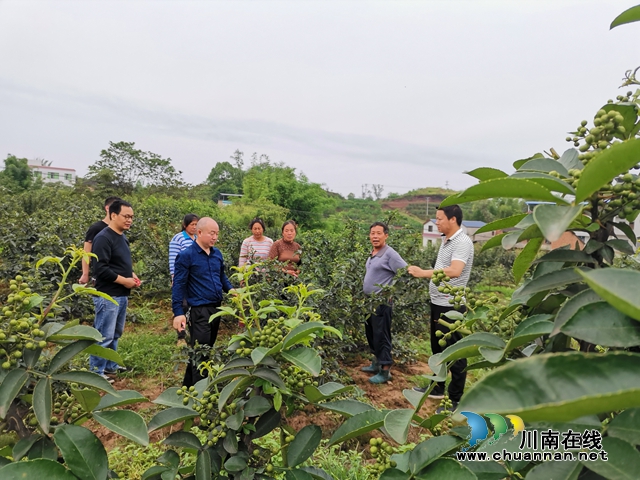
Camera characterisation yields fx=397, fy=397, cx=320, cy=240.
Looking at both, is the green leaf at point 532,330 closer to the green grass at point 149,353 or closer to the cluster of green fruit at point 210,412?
the cluster of green fruit at point 210,412

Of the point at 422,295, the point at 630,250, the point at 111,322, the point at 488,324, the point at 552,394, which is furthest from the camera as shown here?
the point at 422,295

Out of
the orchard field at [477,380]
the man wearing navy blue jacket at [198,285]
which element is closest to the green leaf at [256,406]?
the orchard field at [477,380]

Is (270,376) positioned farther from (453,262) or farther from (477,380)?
(453,262)

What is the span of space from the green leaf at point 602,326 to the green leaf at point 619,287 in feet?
0.23

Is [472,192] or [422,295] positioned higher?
[472,192]

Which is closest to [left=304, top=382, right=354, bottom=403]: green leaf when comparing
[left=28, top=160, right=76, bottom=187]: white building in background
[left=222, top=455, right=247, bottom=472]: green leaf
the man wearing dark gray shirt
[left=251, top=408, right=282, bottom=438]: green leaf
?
[left=251, top=408, right=282, bottom=438]: green leaf

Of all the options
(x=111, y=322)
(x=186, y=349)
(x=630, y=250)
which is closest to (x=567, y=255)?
(x=630, y=250)

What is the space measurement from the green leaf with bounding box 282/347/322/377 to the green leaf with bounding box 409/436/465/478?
0.86 ft

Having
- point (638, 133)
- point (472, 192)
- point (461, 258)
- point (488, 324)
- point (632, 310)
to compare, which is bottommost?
point (461, 258)

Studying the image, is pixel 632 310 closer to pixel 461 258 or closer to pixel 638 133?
pixel 638 133

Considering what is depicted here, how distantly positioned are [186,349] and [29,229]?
496cm

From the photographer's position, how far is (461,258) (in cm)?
296

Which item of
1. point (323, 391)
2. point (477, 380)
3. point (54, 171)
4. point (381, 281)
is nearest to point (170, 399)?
point (323, 391)

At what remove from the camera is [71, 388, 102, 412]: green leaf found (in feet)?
3.06
